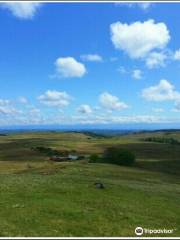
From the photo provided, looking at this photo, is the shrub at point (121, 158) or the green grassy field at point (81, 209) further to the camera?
the shrub at point (121, 158)

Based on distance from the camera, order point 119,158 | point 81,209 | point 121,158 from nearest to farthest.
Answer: point 81,209 → point 121,158 → point 119,158

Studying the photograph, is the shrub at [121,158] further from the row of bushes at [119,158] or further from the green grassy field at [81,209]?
the green grassy field at [81,209]

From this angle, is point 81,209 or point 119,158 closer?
point 81,209

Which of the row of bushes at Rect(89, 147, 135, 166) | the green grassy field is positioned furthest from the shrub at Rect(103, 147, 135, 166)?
the green grassy field

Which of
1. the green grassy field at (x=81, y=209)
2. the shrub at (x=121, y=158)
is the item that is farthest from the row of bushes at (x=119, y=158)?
the green grassy field at (x=81, y=209)

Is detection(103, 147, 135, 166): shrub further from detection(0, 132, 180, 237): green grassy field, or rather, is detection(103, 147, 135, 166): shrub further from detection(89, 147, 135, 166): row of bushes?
detection(0, 132, 180, 237): green grassy field

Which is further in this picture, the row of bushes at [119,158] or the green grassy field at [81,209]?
the row of bushes at [119,158]

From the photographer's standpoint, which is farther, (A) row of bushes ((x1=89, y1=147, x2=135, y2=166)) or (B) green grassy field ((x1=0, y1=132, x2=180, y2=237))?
(A) row of bushes ((x1=89, y1=147, x2=135, y2=166))

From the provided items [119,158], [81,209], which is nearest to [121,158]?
[119,158]

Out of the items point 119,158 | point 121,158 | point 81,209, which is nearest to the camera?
point 81,209

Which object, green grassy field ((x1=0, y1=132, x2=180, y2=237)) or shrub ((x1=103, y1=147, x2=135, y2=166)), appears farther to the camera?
shrub ((x1=103, y1=147, x2=135, y2=166))

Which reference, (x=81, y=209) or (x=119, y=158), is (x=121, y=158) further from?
(x=81, y=209)

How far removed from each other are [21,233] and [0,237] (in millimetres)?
→ 1340

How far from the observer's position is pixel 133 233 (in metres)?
22.2
